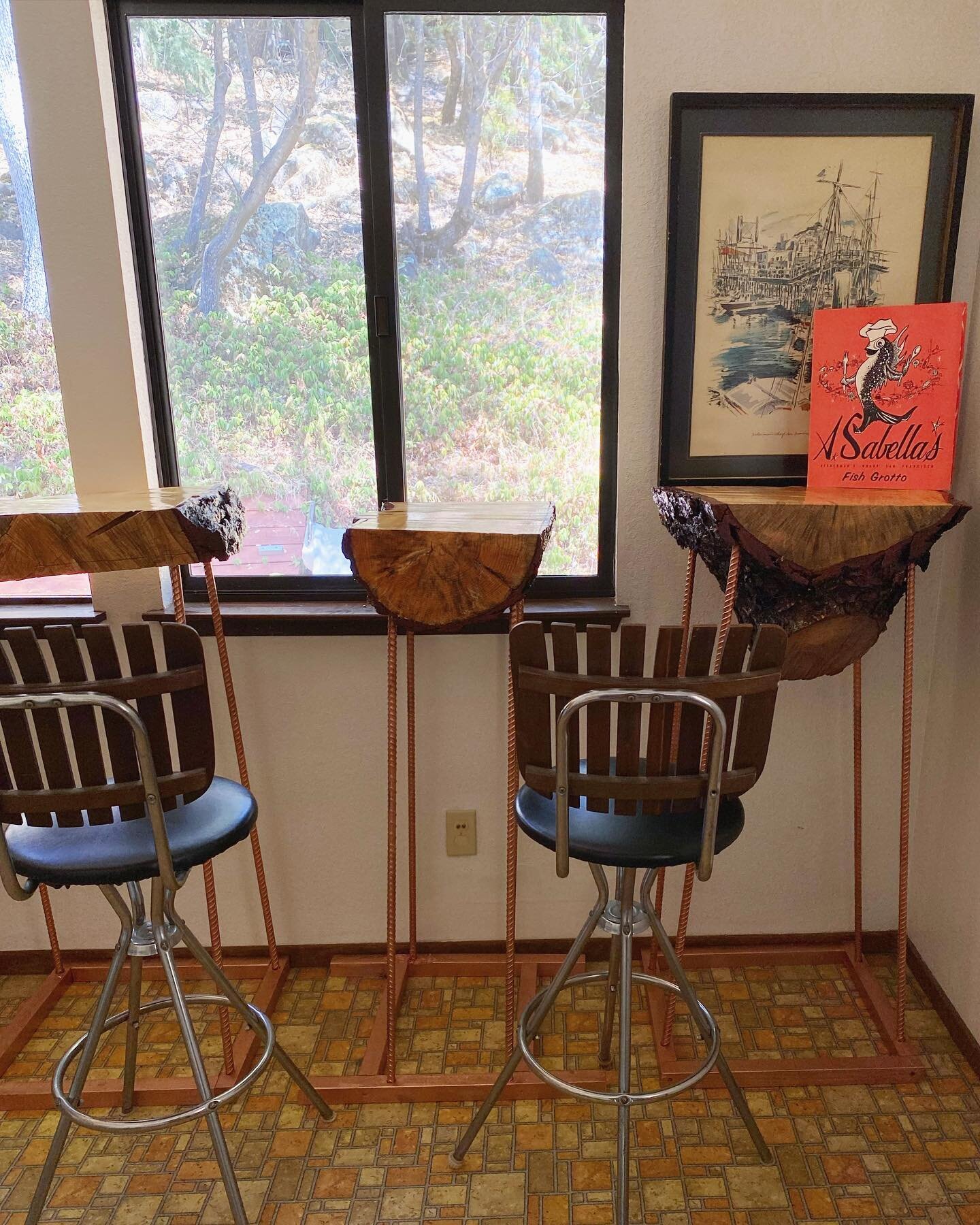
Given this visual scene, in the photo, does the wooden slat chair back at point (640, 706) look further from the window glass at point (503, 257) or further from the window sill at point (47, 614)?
the window sill at point (47, 614)

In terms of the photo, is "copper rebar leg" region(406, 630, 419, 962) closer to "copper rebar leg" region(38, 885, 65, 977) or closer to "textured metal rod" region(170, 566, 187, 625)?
"textured metal rod" region(170, 566, 187, 625)

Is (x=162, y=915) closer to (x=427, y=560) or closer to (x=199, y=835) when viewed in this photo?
(x=199, y=835)

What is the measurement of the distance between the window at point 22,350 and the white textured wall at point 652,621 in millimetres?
207

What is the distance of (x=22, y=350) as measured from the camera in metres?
1.87

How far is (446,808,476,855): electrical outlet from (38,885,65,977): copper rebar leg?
965mm

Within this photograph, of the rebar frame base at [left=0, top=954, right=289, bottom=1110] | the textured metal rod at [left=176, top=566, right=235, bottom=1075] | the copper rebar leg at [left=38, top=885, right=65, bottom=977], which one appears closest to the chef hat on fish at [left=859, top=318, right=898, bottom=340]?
the textured metal rod at [left=176, top=566, right=235, bottom=1075]

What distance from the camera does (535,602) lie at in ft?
6.34

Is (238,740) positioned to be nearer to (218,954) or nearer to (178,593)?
(178,593)

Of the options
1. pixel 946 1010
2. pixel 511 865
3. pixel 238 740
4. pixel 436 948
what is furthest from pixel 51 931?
pixel 946 1010

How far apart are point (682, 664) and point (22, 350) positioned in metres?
1.66

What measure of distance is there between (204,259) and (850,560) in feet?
4.93

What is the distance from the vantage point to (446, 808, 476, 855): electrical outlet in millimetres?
2025

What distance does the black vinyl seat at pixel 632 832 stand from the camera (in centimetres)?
125

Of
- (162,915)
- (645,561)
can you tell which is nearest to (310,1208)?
(162,915)
